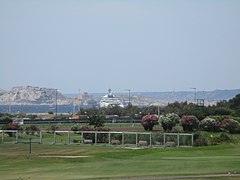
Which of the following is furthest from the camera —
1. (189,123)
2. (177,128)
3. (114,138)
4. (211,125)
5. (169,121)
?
(177,128)

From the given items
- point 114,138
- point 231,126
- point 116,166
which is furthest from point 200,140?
point 116,166

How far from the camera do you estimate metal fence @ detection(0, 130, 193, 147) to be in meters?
60.5

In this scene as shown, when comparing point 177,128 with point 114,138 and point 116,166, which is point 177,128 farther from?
point 116,166

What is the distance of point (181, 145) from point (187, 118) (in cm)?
1195

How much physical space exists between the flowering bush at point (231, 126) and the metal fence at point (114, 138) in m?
11.7

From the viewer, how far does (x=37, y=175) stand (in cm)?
3244

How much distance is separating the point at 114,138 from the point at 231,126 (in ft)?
48.2

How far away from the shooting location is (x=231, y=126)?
71.0 metres

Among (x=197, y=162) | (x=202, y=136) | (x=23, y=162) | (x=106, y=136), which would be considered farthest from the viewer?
(x=106, y=136)

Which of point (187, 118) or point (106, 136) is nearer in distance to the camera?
point (106, 136)

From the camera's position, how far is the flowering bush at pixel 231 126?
70562 mm

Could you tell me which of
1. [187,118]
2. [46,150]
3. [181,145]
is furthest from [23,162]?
[187,118]

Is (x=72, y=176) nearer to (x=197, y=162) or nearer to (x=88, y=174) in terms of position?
(x=88, y=174)

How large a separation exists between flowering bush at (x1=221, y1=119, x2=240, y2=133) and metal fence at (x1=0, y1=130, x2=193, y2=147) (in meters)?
11.7
